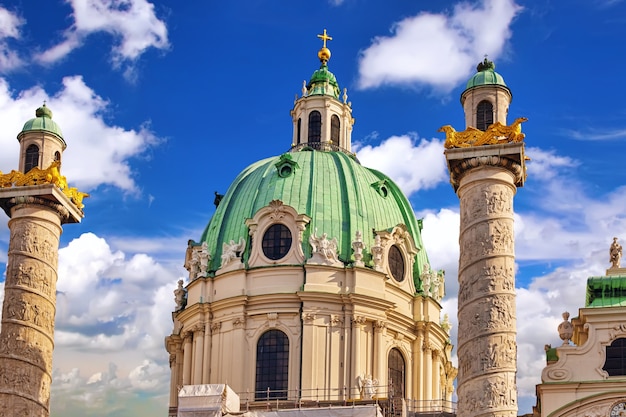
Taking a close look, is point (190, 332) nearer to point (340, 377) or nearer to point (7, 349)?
point (340, 377)

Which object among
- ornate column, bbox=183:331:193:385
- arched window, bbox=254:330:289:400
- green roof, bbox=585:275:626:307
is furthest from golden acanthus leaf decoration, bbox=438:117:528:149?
ornate column, bbox=183:331:193:385

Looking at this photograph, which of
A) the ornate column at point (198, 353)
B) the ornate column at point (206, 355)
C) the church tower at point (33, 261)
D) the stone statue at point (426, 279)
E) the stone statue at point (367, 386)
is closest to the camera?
the church tower at point (33, 261)

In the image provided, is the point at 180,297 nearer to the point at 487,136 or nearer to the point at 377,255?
the point at 377,255

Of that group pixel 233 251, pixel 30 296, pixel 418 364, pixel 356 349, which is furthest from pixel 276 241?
pixel 30 296

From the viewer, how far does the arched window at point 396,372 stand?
167 feet

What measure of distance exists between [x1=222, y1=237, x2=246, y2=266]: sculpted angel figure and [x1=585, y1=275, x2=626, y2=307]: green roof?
1587 cm

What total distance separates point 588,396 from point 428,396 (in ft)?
44.1

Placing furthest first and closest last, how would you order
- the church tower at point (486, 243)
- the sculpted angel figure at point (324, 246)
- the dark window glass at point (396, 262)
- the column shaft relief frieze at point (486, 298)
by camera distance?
the dark window glass at point (396, 262) < the sculpted angel figure at point (324, 246) < the church tower at point (486, 243) < the column shaft relief frieze at point (486, 298)

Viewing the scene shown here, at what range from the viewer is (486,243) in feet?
118

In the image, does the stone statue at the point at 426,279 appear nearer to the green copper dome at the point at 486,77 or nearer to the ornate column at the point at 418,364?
the ornate column at the point at 418,364

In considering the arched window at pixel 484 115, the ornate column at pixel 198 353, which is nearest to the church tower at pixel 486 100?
the arched window at pixel 484 115

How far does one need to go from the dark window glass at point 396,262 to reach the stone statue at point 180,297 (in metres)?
9.30

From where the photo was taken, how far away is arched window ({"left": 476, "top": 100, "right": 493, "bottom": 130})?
1487 inches

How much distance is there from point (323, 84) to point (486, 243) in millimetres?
24110
